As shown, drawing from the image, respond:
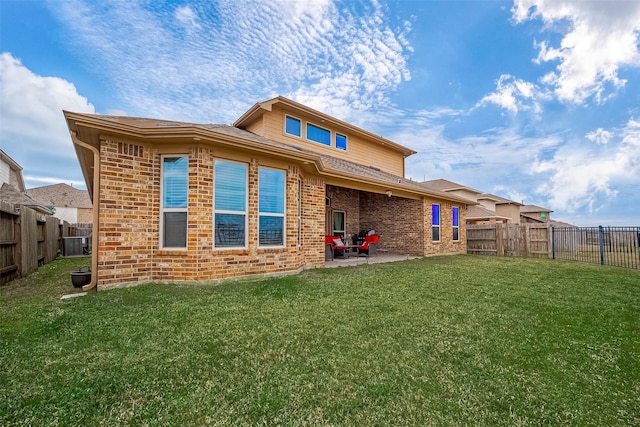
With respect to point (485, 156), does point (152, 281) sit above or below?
below

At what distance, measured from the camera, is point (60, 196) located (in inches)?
1272

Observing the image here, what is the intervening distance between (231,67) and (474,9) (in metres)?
9.96

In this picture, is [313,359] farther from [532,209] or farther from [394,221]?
[532,209]

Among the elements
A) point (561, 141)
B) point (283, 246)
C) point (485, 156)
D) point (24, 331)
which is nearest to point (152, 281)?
point (24, 331)

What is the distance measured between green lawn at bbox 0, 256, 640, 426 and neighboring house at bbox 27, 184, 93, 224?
34002 mm

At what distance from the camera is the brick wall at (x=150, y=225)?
222 inches

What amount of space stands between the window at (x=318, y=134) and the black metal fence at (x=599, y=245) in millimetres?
11788

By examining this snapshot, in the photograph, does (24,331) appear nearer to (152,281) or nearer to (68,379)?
(68,379)

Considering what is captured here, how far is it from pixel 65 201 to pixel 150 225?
35867 millimetres

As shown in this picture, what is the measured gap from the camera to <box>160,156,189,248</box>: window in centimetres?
616

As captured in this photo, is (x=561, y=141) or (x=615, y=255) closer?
(x=615, y=255)

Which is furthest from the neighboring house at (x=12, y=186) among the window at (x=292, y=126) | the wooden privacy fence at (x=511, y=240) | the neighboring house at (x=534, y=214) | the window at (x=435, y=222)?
the neighboring house at (x=534, y=214)

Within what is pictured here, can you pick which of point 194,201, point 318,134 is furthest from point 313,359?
point 318,134

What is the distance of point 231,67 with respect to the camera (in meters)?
12.2
